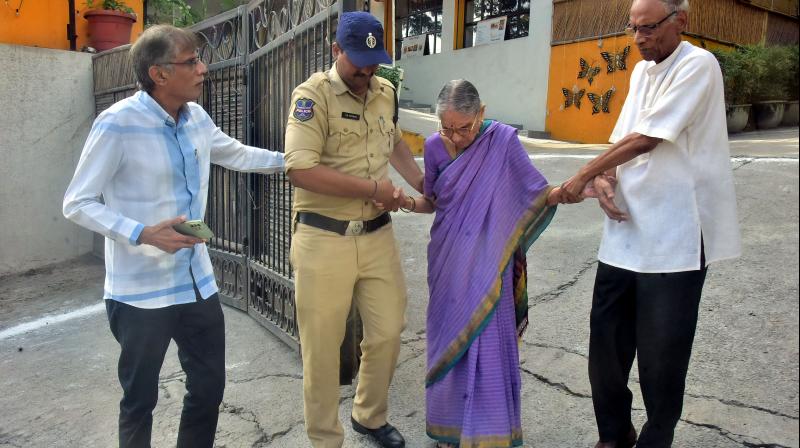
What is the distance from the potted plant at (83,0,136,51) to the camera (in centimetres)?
722

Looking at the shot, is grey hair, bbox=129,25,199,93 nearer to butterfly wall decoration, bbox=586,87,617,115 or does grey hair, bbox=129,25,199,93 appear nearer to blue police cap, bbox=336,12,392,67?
blue police cap, bbox=336,12,392,67

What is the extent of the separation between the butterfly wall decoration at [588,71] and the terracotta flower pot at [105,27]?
6172 mm

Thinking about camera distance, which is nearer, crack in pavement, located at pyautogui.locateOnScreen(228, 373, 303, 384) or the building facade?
crack in pavement, located at pyautogui.locateOnScreen(228, 373, 303, 384)

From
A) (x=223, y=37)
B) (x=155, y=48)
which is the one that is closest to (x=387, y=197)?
(x=155, y=48)

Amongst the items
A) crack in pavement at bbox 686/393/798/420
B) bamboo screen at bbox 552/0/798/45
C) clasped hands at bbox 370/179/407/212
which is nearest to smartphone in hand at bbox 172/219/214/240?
clasped hands at bbox 370/179/407/212

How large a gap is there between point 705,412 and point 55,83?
6.81 m

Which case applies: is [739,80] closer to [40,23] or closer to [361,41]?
[361,41]

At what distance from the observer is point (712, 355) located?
3225 millimetres

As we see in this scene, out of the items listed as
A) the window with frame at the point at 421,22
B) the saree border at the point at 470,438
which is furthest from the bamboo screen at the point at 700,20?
the saree border at the point at 470,438

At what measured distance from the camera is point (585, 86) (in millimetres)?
9055

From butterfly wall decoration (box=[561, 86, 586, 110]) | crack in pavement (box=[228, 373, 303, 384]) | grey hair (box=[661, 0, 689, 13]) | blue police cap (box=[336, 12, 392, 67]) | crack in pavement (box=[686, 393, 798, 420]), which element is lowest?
crack in pavement (box=[228, 373, 303, 384])

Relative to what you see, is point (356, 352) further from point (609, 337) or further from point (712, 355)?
point (712, 355)

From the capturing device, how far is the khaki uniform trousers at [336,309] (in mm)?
2643

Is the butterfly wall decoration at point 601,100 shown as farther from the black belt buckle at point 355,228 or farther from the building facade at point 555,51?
the black belt buckle at point 355,228
